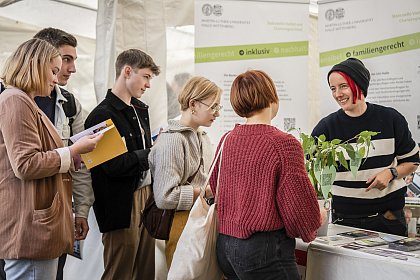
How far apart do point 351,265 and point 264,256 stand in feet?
1.25

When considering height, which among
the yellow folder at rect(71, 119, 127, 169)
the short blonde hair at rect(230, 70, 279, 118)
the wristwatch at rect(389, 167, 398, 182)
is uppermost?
the short blonde hair at rect(230, 70, 279, 118)

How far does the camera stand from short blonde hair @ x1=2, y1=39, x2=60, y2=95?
195 cm

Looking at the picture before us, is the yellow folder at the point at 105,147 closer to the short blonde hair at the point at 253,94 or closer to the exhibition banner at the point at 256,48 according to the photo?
the short blonde hair at the point at 253,94

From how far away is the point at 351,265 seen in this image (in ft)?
6.42

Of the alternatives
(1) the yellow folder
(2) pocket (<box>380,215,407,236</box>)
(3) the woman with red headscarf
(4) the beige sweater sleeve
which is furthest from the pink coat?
(2) pocket (<box>380,215,407,236</box>)

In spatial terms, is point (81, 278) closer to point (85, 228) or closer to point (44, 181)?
point (85, 228)

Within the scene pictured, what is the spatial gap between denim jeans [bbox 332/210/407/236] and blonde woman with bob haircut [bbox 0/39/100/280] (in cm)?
143

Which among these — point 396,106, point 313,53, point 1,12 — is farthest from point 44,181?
point 313,53

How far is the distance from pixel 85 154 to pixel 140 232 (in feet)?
2.62

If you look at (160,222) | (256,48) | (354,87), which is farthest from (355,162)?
(256,48)

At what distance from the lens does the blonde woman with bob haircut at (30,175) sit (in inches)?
73.7

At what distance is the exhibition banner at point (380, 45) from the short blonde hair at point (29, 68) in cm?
201

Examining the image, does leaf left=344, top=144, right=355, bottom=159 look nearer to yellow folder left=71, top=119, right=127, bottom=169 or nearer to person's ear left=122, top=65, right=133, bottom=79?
yellow folder left=71, top=119, right=127, bottom=169

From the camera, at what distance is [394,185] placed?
263 cm
